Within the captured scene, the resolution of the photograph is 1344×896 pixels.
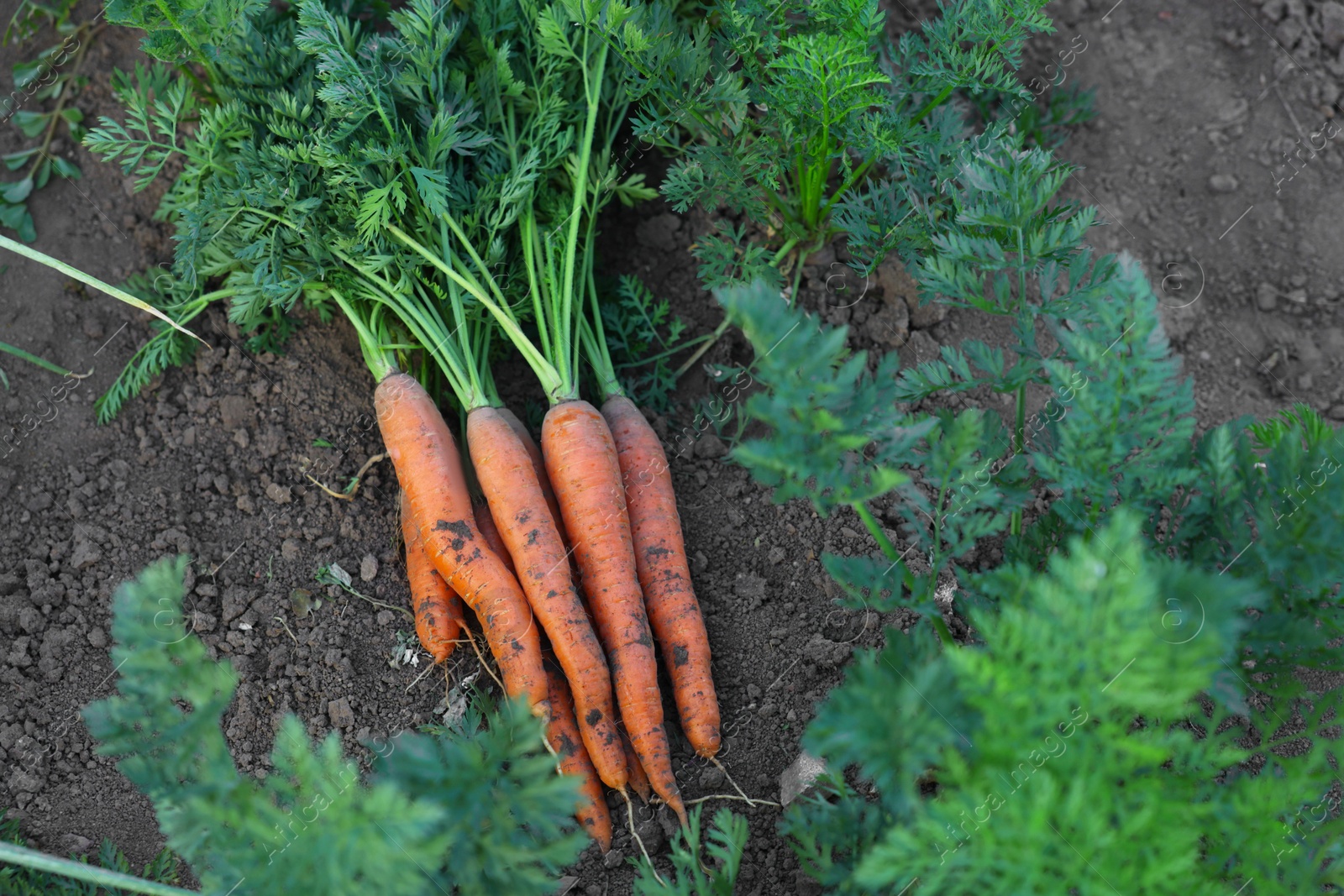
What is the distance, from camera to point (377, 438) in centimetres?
265

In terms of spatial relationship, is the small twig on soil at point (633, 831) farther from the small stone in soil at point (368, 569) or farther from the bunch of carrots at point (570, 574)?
the small stone in soil at point (368, 569)

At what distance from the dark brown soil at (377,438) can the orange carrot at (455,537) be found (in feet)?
0.59

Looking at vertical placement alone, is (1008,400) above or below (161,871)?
above

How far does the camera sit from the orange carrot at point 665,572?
2.28 meters

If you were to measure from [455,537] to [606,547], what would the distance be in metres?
0.37

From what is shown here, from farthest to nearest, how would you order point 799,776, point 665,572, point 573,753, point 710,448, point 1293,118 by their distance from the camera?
point 1293,118 < point 710,448 < point 665,572 < point 573,753 < point 799,776

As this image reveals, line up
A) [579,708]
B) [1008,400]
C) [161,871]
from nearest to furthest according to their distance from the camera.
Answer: [161,871] → [579,708] → [1008,400]

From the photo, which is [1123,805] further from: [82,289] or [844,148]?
[82,289]

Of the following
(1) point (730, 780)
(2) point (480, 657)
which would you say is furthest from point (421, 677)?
(1) point (730, 780)

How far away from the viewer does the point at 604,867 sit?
2154 millimetres

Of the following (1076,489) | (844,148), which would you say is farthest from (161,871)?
(844,148)

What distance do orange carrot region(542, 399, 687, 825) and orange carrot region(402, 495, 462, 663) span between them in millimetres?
339

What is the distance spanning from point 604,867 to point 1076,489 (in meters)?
1.30

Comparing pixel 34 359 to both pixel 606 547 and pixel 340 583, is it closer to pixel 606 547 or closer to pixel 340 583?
pixel 340 583
